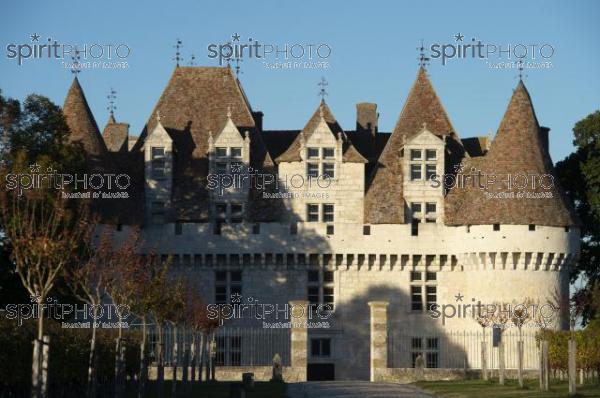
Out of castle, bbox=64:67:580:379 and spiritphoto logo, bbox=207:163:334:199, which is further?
spiritphoto logo, bbox=207:163:334:199

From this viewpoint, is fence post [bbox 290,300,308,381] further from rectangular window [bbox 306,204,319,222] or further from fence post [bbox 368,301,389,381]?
rectangular window [bbox 306,204,319,222]

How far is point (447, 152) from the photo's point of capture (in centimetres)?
6650

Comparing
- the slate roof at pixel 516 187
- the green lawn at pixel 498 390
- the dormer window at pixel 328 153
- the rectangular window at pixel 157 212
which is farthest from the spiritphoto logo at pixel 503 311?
the rectangular window at pixel 157 212

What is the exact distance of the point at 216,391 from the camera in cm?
4741

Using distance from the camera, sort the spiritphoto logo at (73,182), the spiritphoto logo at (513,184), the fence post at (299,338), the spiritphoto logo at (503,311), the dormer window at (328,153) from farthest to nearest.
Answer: the dormer window at (328,153) → the spiritphoto logo at (513,184) → the spiritphoto logo at (503,311) → the fence post at (299,338) → the spiritphoto logo at (73,182)

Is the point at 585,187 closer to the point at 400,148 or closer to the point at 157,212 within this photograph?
the point at 400,148

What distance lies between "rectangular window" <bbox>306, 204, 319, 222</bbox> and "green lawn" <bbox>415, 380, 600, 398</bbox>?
13515 mm

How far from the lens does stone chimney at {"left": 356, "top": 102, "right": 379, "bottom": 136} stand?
7256 cm

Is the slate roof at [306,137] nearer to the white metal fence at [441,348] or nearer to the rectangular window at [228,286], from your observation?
the rectangular window at [228,286]

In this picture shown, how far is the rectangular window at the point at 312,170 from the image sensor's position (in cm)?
6575

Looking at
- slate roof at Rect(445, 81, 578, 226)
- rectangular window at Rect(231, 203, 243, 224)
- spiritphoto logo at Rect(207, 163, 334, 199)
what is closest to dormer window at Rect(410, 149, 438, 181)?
slate roof at Rect(445, 81, 578, 226)

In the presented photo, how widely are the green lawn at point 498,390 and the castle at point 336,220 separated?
454 inches

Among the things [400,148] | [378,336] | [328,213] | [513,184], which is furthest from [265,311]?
[513,184]

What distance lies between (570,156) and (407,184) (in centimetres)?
1010
